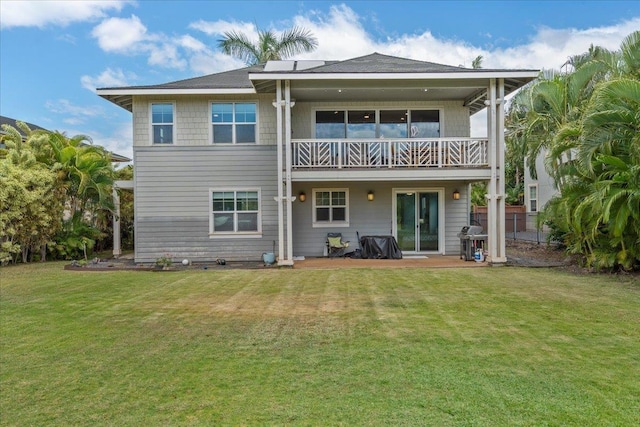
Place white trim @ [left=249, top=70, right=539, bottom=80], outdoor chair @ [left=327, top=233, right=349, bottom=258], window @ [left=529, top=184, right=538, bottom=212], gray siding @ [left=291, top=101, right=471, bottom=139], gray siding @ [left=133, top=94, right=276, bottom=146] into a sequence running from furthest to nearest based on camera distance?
window @ [left=529, top=184, right=538, bottom=212] < gray siding @ [left=291, top=101, right=471, bottom=139] < outdoor chair @ [left=327, top=233, right=349, bottom=258] < gray siding @ [left=133, top=94, right=276, bottom=146] < white trim @ [left=249, top=70, right=539, bottom=80]

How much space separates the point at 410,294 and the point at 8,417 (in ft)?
19.2

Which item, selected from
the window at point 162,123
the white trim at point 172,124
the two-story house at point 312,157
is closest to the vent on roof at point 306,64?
the two-story house at point 312,157

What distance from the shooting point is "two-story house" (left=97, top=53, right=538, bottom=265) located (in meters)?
11.0

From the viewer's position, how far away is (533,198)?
23812 millimetres

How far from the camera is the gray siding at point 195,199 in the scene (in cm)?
1235

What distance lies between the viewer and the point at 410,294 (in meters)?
7.43

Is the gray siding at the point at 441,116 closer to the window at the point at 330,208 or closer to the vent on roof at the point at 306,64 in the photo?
the vent on roof at the point at 306,64

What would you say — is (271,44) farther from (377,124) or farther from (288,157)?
(288,157)

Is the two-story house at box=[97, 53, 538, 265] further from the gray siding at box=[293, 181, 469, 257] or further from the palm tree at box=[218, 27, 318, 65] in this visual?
the palm tree at box=[218, 27, 318, 65]

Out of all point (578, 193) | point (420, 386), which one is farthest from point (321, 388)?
point (578, 193)

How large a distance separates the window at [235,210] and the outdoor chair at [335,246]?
2.20m

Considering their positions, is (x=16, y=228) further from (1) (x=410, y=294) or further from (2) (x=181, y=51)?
(2) (x=181, y=51)

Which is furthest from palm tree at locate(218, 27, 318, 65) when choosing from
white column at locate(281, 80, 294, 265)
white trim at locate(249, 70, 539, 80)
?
white trim at locate(249, 70, 539, 80)

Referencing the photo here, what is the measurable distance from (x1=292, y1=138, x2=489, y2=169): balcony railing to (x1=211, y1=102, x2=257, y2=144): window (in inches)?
67.6
